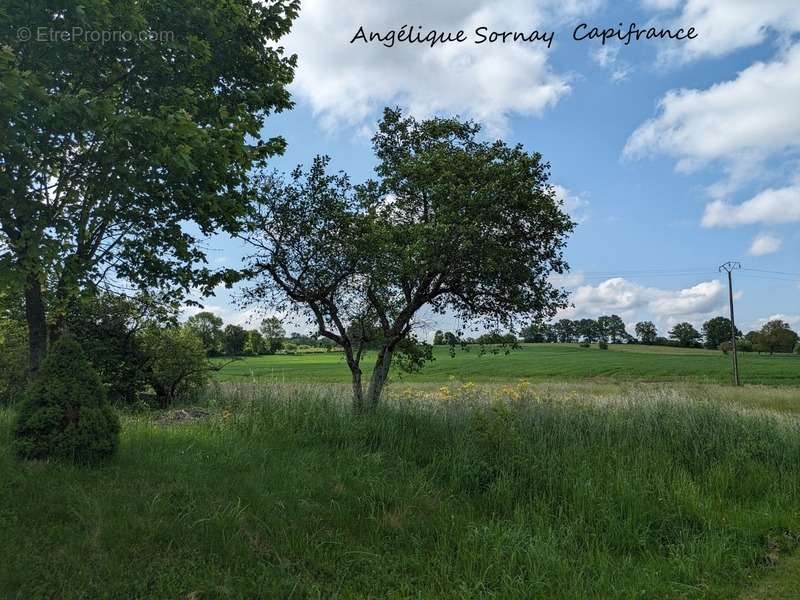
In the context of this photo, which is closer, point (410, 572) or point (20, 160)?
point (410, 572)

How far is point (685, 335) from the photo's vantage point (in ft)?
370

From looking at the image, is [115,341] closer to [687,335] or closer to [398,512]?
[398,512]

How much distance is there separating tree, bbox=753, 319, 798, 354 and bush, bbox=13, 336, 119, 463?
11348 cm

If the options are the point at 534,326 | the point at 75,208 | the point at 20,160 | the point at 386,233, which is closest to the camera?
the point at 20,160

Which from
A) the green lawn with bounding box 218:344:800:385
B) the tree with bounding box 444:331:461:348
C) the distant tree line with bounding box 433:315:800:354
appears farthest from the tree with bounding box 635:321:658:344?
the tree with bounding box 444:331:461:348

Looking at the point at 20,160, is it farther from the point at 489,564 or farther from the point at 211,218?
the point at 489,564

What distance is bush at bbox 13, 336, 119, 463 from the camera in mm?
6238

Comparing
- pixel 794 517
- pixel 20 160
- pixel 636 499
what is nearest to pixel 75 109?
pixel 20 160

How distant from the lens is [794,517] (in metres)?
6.82

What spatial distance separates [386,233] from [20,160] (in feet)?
22.4

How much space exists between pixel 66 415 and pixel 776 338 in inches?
4487

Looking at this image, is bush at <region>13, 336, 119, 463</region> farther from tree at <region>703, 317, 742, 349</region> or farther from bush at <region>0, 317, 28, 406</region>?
tree at <region>703, 317, 742, 349</region>

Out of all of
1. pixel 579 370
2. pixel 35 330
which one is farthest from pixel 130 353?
pixel 579 370

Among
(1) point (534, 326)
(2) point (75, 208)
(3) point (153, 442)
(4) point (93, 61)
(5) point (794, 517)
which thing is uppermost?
(4) point (93, 61)
